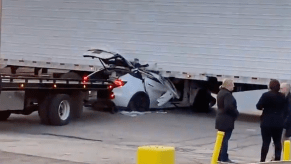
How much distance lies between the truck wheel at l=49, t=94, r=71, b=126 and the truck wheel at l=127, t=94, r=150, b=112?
3.11 metres

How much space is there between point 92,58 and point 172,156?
13628 millimetres

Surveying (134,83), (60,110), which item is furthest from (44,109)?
(134,83)

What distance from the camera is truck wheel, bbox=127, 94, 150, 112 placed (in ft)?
65.2

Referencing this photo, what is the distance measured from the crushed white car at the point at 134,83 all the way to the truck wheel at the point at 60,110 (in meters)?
2.74

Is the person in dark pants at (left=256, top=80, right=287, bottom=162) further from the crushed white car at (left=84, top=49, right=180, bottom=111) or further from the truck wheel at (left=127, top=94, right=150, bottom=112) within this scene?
the truck wheel at (left=127, top=94, right=150, bottom=112)

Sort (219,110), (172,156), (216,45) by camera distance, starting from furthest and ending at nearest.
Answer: (216,45), (219,110), (172,156)

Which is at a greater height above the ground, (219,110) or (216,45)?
(216,45)

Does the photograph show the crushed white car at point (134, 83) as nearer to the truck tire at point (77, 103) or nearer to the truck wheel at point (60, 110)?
the truck tire at point (77, 103)

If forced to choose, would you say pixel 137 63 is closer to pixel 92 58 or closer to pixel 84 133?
pixel 92 58

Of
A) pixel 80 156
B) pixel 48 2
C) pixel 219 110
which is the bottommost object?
pixel 80 156

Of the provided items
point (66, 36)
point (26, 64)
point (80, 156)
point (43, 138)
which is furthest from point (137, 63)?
point (80, 156)

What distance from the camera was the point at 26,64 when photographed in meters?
23.1

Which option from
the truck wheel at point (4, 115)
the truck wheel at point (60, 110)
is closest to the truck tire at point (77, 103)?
the truck wheel at point (60, 110)

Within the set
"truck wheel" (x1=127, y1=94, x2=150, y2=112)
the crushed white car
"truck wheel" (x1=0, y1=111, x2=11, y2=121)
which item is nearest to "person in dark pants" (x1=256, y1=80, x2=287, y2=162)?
"truck wheel" (x1=0, y1=111, x2=11, y2=121)
